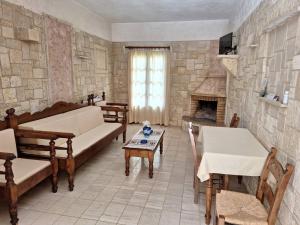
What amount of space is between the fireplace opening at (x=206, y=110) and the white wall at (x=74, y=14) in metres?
2.98

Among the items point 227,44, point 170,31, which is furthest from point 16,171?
point 170,31

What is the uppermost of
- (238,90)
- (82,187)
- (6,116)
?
(238,90)

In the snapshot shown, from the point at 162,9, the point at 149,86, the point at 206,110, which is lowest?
the point at 206,110

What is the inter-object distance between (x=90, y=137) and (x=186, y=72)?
10.5 feet

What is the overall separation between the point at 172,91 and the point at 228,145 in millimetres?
3701

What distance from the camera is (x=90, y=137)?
11.5 feet

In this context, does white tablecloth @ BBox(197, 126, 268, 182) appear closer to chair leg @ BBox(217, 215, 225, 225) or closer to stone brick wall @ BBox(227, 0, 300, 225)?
stone brick wall @ BBox(227, 0, 300, 225)

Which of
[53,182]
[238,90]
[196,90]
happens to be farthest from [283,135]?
[196,90]

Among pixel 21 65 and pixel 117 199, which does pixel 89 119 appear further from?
pixel 117 199

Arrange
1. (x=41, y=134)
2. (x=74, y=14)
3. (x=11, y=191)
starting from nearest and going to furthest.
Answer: (x=11, y=191) < (x=41, y=134) < (x=74, y=14)

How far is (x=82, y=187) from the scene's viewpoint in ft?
9.08

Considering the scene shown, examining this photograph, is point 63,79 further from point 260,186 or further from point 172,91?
point 260,186

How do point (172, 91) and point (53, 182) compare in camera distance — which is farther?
point (172, 91)

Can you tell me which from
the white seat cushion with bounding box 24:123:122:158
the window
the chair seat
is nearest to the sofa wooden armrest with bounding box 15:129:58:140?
the white seat cushion with bounding box 24:123:122:158
